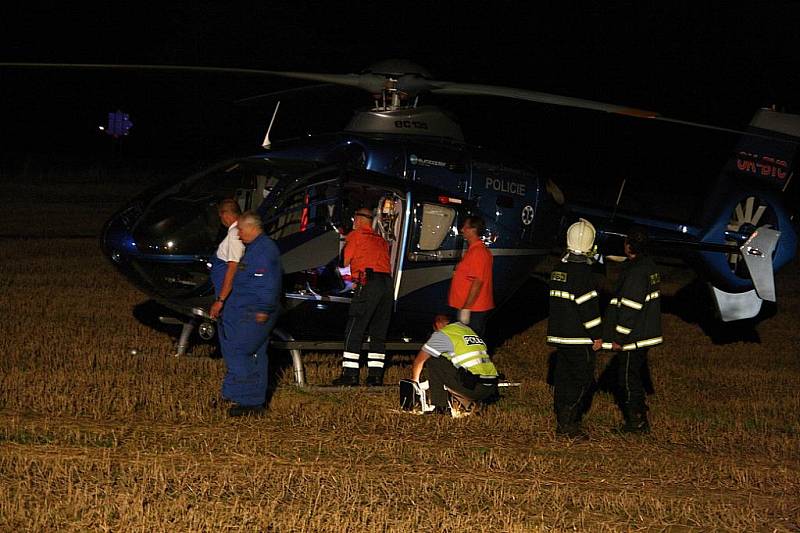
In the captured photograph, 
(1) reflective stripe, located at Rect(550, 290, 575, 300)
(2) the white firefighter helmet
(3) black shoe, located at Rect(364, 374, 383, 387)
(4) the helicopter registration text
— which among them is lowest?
(3) black shoe, located at Rect(364, 374, 383, 387)

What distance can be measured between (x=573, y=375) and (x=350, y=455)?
6.63 ft

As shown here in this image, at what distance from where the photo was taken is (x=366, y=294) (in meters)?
11.1

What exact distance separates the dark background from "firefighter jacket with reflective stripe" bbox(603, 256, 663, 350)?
43.5 m

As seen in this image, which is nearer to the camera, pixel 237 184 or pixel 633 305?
pixel 633 305

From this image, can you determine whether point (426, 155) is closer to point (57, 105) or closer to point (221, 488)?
point (221, 488)

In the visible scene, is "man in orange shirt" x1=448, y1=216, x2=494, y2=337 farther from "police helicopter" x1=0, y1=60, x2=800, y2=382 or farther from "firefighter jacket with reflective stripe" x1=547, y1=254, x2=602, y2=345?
"firefighter jacket with reflective stripe" x1=547, y1=254, x2=602, y2=345

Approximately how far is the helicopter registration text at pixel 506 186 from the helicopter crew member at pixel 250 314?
3.49m

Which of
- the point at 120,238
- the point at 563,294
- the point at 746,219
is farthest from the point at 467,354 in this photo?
the point at 746,219

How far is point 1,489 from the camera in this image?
7363mm

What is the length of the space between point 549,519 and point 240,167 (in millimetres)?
5591

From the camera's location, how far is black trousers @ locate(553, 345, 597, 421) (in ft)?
31.1

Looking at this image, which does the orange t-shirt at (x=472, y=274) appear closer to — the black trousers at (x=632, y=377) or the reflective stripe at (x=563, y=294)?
the reflective stripe at (x=563, y=294)

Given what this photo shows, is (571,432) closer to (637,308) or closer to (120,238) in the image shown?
(637,308)

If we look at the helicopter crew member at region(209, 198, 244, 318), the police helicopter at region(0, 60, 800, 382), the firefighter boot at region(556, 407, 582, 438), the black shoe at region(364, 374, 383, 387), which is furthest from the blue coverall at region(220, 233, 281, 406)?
the firefighter boot at region(556, 407, 582, 438)
